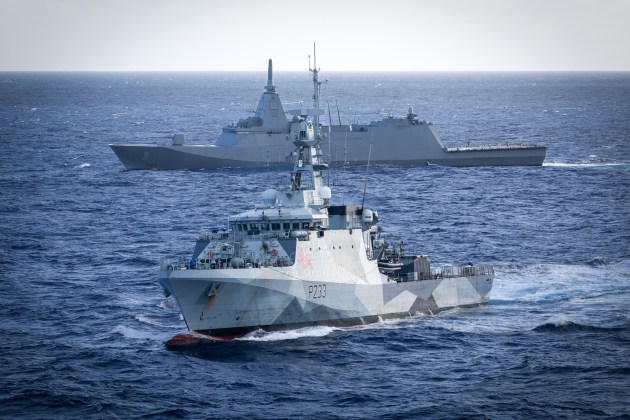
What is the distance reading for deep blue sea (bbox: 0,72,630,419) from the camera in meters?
31.1

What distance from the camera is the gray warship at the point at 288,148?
90562 millimetres

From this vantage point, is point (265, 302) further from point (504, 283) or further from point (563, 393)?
point (504, 283)

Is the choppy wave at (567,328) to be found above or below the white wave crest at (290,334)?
below

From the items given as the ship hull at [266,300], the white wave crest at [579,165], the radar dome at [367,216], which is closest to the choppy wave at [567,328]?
the ship hull at [266,300]

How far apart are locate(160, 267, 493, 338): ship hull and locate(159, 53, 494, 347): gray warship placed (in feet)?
0.11

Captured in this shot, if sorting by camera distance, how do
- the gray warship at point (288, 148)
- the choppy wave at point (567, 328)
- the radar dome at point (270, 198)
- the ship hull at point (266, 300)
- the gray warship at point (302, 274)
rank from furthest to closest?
1. the gray warship at point (288, 148)
2. the radar dome at point (270, 198)
3. the choppy wave at point (567, 328)
4. the gray warship at point (302, 274)
5. the ship hull at point (266, 300)

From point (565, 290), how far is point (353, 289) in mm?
11390

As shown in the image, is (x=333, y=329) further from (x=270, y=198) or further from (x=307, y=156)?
(x=307, y=156)

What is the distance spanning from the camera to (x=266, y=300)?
36.8 meters

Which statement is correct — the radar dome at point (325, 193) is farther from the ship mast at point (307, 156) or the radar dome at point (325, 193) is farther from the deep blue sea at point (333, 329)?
the deep blue sea at point (333, 329)

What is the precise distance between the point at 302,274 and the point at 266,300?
5.40 ft

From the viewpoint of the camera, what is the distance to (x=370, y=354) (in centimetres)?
3609

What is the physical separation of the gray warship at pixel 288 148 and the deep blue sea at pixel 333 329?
2.11 metres

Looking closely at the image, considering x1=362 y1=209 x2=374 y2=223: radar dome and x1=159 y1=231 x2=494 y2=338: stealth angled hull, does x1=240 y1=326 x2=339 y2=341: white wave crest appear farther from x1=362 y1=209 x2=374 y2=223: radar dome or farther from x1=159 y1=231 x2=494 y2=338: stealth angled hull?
x1=362 y1=209 x2=374 y2=223: radar dome
